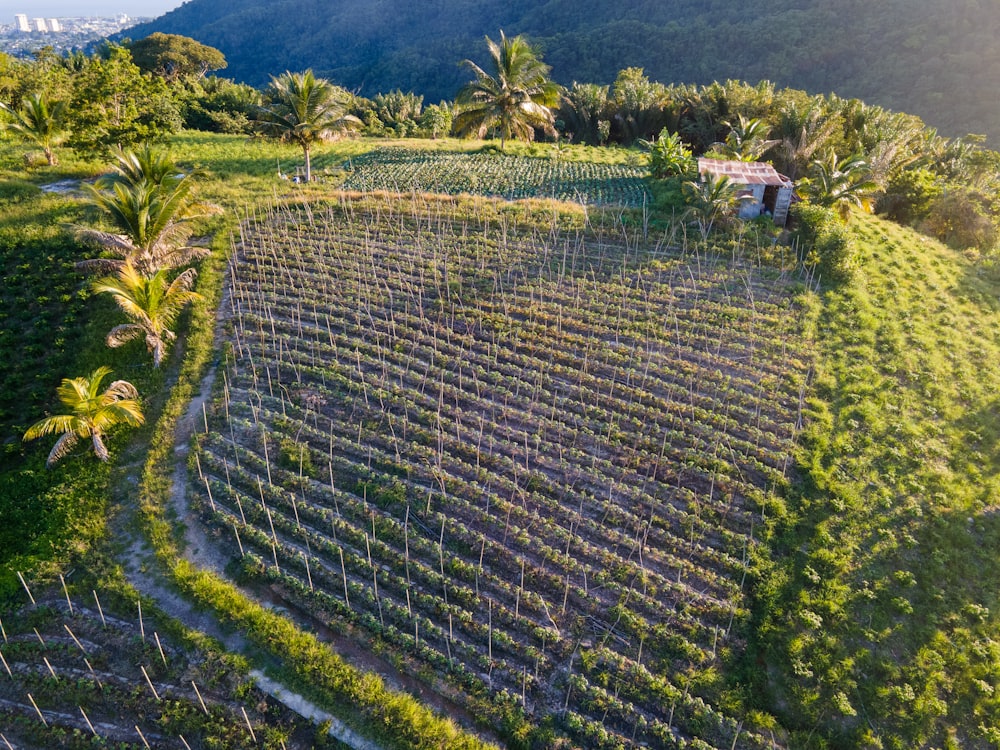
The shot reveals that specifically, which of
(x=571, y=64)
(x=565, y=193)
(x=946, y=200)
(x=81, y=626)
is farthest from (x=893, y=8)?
(x=81, y=626)

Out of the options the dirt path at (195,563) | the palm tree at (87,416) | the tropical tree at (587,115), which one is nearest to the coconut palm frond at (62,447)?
the palm tree at (87,416)

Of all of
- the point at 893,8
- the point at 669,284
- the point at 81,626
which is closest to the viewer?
the point at 81,626

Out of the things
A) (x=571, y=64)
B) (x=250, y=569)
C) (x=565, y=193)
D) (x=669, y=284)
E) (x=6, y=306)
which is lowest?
(x=250, y=569)

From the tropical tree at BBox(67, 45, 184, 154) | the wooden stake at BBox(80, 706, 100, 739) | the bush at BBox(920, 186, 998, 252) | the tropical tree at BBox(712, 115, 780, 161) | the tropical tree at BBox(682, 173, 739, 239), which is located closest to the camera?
the wooden stake at BBox(80, 706, 100, 739)

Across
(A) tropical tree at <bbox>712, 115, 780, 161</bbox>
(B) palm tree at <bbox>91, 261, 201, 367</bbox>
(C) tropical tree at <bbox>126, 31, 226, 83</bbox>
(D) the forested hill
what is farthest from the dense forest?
(C) tropical tree at <bbox>126, 31, 226, 83</bbox>

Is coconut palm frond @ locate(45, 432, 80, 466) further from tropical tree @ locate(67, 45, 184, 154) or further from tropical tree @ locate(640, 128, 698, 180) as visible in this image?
tropical tree @ locate(640, 128, 698, 180)

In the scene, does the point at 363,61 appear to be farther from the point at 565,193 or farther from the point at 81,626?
the point at 81,626

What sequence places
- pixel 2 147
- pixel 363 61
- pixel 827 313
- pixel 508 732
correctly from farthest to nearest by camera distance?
pixel 363 61
pixel 2 147
pixel 827 313
pixel 508 732

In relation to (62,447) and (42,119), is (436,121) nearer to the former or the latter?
(42,119)
